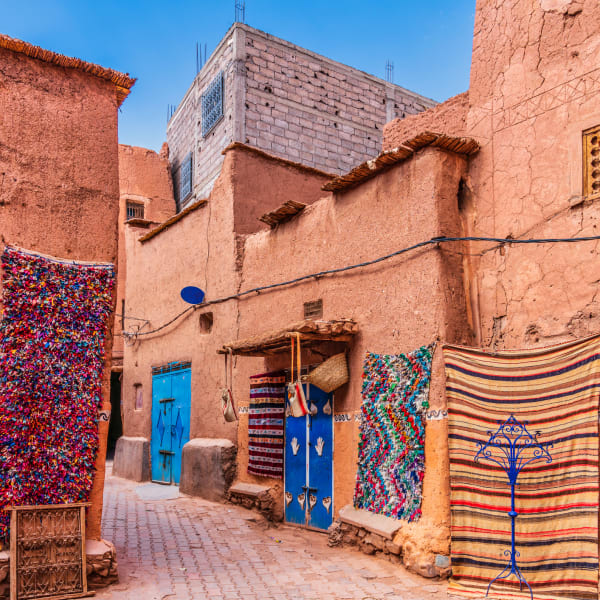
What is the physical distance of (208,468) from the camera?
9945 mm

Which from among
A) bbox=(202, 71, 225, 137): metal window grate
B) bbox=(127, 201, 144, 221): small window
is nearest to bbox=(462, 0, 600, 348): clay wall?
bbox=(202, 71, 225, 137): metal window grate

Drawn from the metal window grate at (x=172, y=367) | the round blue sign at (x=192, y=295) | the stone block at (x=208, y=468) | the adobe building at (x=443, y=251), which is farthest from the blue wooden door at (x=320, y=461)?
the metal window grate at (x=172, y=367)

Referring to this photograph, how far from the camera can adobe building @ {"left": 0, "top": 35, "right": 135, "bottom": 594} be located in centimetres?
618

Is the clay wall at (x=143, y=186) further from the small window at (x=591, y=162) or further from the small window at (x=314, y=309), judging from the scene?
the small window at (x=591, y=162)

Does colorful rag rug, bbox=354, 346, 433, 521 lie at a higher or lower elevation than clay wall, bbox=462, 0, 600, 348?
lower

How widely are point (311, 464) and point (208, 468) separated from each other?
91.7 inches

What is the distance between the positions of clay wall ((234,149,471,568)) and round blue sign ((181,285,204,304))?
170 centimetres

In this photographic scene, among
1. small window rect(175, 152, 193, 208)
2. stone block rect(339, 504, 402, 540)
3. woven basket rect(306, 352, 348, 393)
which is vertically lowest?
stone block rect(339, 504, 402, 540)

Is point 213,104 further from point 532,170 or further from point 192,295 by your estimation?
point 532,170

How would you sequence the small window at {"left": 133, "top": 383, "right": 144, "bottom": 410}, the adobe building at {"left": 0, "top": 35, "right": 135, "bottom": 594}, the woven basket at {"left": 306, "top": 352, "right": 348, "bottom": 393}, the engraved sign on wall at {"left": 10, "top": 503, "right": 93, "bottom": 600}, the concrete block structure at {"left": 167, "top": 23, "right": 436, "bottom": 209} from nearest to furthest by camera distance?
the engraved sign on wall at {"left": 10, "top": 503, "right": 93, "bottom": 600}
the adobe building at {"left": 0, "top": 35, "right": 135, "bottom": 594}
the woven basket at {"left": 306, "top": 352, "right": 348, "bottom": 393}
the small window at {"left": 133, "top": 383, "right": 144, "bottom": 410}
the concrete block structure at {"left": 167, "top": 23, "right": 436, "bottom": 209}

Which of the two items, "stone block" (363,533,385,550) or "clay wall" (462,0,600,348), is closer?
"clay wall" (462,0,600,348)

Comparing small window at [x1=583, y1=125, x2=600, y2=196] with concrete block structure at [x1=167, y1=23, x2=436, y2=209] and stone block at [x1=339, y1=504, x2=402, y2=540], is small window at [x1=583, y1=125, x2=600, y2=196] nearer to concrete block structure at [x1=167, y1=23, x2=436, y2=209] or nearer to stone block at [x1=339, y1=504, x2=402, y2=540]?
stone block at [x1=339, y1=504, x2=402, y2=540]

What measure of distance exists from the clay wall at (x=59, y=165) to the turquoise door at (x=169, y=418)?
197 inches

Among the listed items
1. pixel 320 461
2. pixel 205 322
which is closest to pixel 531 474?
pixel 320 461
